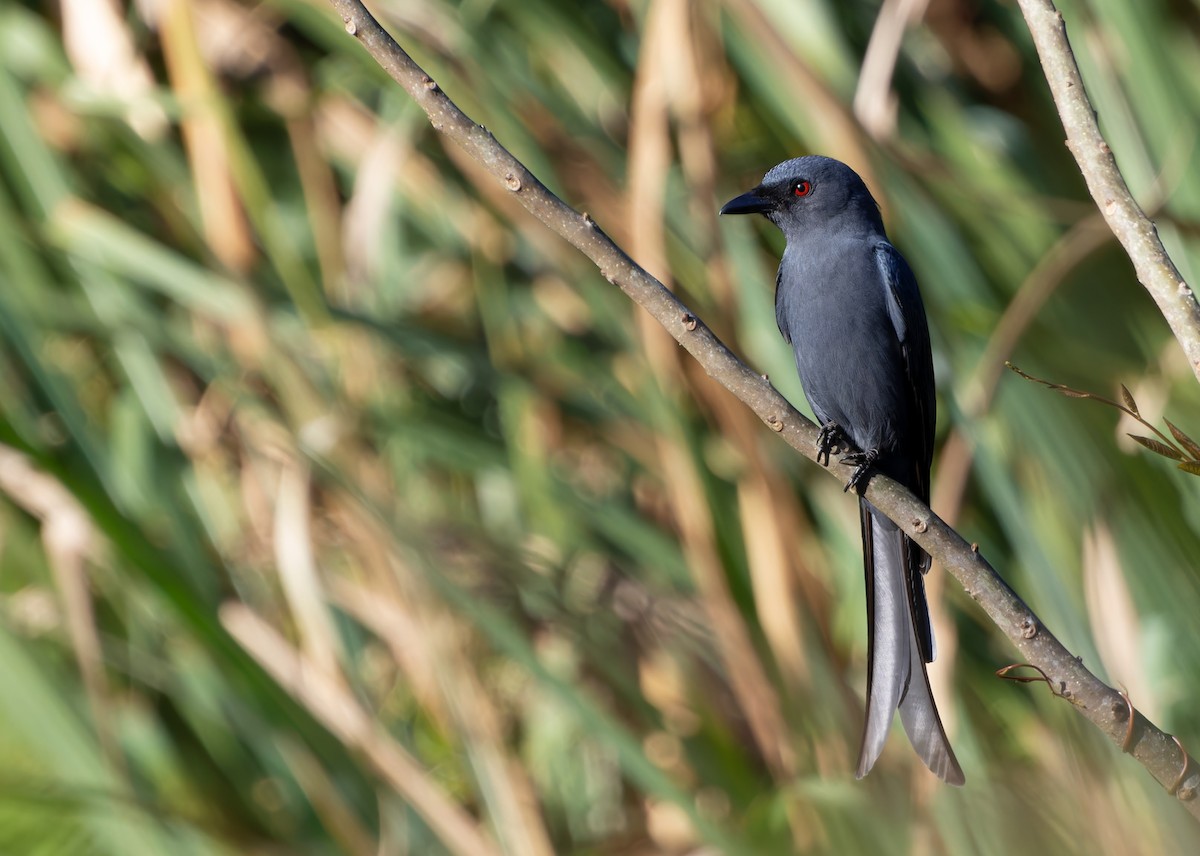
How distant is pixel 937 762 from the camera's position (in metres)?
1.43

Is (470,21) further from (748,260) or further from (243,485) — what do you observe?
(243,485)

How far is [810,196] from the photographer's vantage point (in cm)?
234

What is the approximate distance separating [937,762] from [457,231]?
2.15m

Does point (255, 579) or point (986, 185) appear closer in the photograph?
point (986, 185)

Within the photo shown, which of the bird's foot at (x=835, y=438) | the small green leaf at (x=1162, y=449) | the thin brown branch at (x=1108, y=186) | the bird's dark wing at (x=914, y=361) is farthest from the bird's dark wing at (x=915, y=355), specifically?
the small green leaf at (x=1162, y=449)

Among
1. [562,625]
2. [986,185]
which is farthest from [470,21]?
[562,625]

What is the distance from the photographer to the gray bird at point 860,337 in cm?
201

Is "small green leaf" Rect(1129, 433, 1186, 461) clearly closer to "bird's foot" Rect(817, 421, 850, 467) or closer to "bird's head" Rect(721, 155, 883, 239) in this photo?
"bird's foot" Rect(817, 421, 850, 467)

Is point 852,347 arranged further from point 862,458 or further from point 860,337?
point 862,458

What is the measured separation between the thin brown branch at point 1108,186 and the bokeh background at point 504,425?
0.60m

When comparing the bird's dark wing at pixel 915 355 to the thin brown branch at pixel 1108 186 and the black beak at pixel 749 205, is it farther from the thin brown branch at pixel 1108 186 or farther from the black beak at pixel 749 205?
the thin brown branch at pixel 1108 186

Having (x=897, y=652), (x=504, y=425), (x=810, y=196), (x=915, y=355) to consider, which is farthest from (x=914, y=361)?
(x=504, y=425)

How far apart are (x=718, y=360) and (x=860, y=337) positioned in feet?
2.89

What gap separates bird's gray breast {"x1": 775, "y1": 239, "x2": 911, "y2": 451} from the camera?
2148mm
